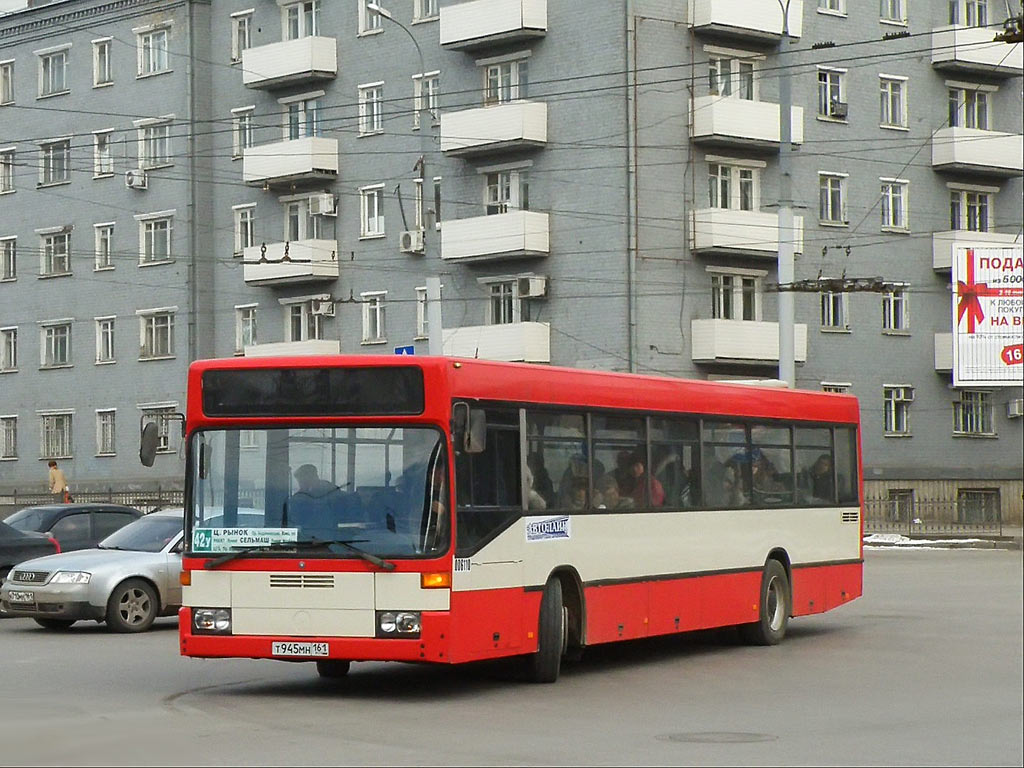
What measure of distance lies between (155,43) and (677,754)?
5386 centimetres

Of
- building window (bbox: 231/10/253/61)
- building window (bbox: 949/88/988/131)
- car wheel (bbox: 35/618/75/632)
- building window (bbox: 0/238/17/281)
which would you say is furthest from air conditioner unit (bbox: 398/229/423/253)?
car wheel (bbox: 35/618/75/632)

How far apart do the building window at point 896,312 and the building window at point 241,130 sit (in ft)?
64.1

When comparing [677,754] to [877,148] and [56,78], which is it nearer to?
[877,148]

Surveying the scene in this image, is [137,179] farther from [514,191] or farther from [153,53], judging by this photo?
[514,191]

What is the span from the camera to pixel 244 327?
197 ft

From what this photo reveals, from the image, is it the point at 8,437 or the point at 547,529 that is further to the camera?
the point at 8,437

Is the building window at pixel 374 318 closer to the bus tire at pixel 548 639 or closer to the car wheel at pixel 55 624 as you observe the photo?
the car wheel at pixel 55 624

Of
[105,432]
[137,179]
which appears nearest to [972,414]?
[137,179]

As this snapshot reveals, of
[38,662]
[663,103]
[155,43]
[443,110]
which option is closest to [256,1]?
[155,43]

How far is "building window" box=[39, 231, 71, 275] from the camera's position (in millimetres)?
64688

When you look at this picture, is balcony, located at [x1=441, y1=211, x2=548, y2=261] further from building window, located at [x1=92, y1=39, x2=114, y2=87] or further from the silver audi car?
the silver audi car

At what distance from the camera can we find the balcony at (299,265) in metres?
56.5

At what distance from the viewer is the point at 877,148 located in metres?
55.2

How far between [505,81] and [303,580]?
3822cm
